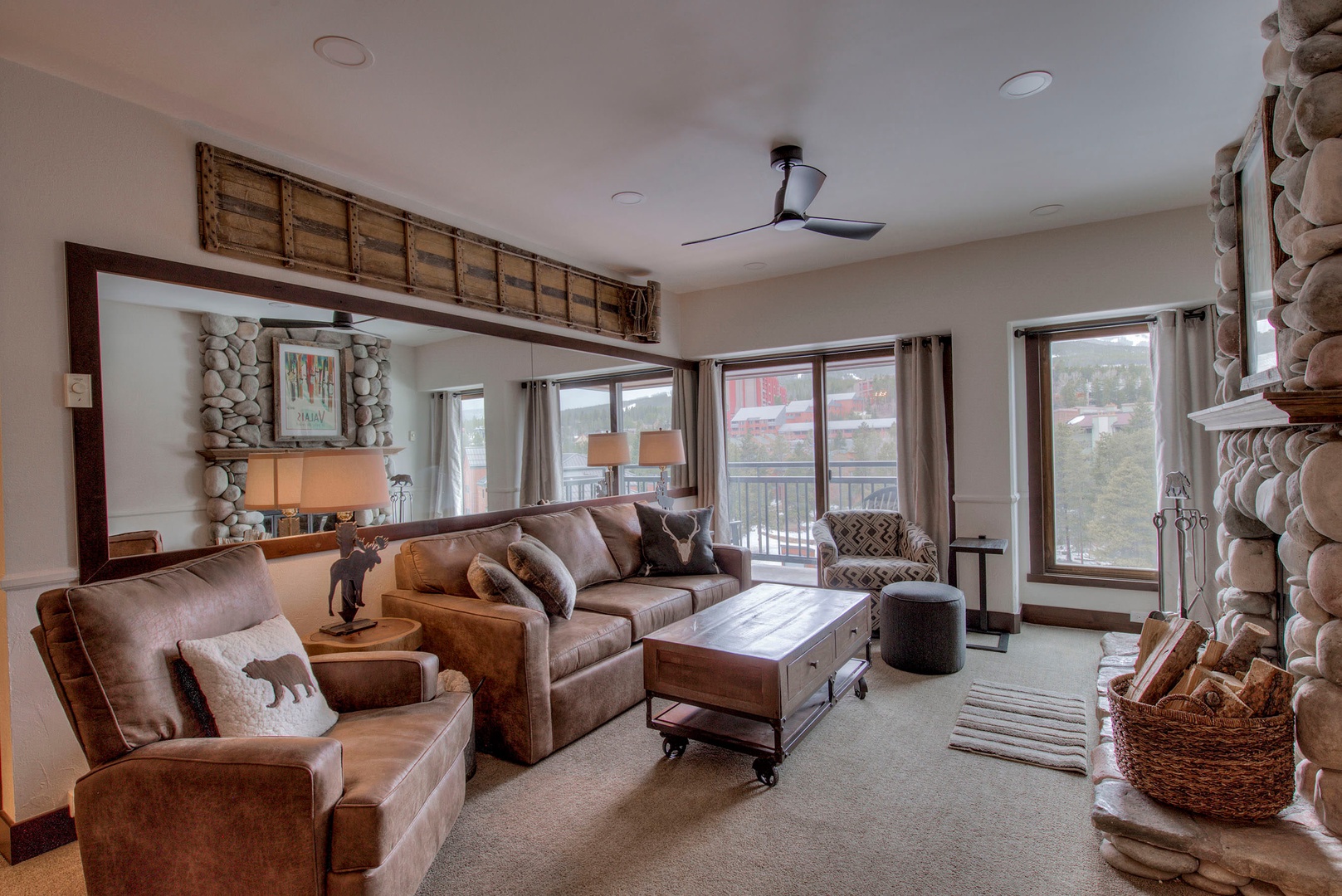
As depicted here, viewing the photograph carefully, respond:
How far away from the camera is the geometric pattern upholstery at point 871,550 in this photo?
13.8 ft

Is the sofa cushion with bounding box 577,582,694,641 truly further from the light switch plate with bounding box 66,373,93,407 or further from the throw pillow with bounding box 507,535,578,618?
the light switch plate with bounding box 66,373,93,407

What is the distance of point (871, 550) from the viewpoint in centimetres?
477

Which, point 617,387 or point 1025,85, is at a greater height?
point 1025,85

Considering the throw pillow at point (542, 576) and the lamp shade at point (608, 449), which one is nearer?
the throw pillow at point (542, 576)

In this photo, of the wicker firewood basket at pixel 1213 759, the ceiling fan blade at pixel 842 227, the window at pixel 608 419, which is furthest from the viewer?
the window at pixel 608 419

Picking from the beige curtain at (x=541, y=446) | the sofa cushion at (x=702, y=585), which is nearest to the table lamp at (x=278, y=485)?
the beige curtain at (x=541, y=446)

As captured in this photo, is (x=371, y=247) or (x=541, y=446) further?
(x=541, y=446)

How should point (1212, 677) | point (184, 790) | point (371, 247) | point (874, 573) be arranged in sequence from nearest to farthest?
point (184, 790), point (1212, 677), point (371, 247), point (874, 573)

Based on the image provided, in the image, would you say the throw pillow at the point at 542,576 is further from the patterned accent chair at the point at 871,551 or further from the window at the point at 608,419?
the patterned accent chair at the point at 871,551

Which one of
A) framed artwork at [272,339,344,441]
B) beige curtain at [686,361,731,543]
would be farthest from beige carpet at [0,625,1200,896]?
beige curtain at [686,361,731,543]

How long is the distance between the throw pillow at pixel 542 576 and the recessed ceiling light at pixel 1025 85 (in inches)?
114

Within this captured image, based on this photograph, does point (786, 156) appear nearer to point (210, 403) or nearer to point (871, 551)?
point (210, 403)

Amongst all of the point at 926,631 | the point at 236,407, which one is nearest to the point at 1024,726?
the point at 926,631

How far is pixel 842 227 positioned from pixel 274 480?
309 centimetres
